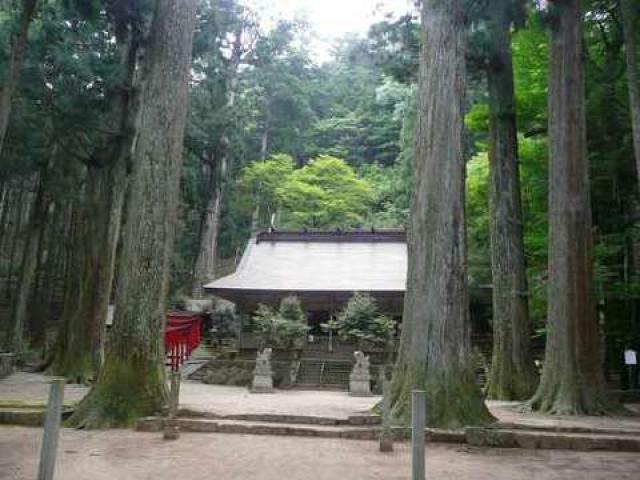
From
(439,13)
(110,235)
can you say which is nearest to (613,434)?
(439,13)

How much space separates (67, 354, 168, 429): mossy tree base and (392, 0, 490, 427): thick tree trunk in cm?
295

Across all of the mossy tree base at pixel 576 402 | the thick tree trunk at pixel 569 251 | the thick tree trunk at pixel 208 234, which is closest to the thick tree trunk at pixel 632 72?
the thick tree trunk at pixel 569 251

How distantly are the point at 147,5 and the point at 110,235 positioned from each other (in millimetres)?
4959

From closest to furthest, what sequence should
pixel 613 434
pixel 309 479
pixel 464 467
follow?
1. pixel 309 479
2. pixel 464 467
3. pixel 613 434

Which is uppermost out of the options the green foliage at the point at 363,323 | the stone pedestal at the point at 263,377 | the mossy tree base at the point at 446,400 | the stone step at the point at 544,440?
the green foliage at the point at 363,323

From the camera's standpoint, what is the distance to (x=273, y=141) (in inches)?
1369

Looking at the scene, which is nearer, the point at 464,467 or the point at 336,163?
the point at 464,467

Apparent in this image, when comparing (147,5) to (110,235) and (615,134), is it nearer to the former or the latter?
(110,235)

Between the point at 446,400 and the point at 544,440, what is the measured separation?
1.10m

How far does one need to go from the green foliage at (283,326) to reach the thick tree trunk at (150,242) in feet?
30.2

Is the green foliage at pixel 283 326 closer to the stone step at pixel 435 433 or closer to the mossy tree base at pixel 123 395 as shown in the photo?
the mossy tree base at pixel 123 395

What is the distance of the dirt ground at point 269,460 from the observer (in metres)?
4.75

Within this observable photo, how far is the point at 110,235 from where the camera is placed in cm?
1290

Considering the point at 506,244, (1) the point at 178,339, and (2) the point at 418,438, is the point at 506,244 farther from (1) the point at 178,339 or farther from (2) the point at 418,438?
(2) the point at 418,438
